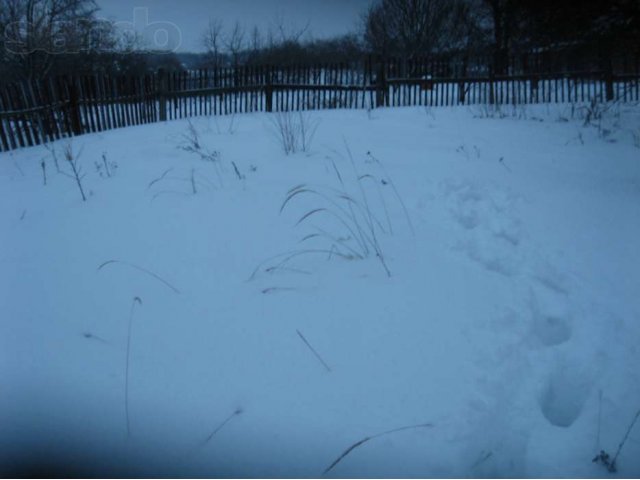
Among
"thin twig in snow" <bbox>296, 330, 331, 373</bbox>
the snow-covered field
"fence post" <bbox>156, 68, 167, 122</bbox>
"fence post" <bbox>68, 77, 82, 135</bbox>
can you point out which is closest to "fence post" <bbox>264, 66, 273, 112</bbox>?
"fence post" <bbox>156, 68, 167, 122</bbox>

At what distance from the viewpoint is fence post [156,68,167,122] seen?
10.2 m

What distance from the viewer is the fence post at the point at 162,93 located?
10.2 metres

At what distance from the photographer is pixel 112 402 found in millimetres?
1434

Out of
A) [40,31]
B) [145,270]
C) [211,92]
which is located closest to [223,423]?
[145,270]

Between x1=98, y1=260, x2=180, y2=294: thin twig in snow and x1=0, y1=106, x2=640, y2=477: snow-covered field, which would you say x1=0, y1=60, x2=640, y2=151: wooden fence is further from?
x1=98, y1=260, x2=180, y2=294: thin twig in snow

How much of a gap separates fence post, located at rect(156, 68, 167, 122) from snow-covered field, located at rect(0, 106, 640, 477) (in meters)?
7.24

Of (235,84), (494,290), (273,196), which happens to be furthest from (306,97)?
(494,290)

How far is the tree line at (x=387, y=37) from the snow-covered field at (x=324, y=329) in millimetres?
2300

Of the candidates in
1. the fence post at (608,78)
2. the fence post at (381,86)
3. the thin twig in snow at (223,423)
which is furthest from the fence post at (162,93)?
the fence post at (608,78)

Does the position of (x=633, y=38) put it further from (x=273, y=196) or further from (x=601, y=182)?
(x=273, y=196)

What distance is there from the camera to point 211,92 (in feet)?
35.4

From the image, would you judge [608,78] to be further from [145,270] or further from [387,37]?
[145,270]

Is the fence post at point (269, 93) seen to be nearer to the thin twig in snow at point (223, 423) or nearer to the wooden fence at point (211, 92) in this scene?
the wooden fence at point (211, 92)

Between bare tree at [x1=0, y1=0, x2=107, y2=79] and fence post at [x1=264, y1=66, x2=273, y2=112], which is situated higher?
bare tree at [x1=0, y1=0, x2=107, y2=79]
